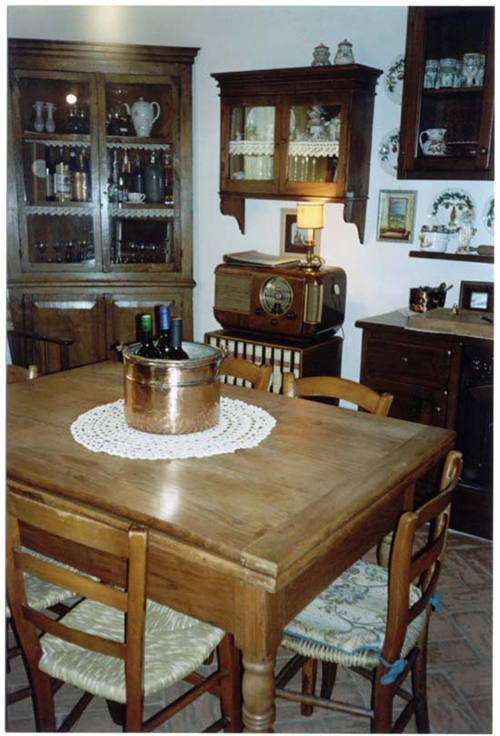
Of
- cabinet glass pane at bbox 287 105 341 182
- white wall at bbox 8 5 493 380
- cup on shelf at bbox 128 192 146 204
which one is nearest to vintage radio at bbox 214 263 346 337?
white wall at bbox 8 5 493 380

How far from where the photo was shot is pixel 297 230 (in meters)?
4.07

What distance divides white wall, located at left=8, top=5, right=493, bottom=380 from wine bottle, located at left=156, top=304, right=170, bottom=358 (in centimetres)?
200

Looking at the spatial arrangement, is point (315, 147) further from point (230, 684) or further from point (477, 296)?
point (230, 684)

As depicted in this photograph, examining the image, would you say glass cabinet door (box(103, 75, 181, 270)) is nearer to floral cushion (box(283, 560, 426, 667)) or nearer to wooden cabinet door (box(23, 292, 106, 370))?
wooden cabinet door (box(23, 292, 106, 370))

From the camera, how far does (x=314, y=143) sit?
11.5 feet

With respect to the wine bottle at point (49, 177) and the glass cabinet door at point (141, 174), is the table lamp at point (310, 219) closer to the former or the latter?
the glass cabinet door at point (141, 174)

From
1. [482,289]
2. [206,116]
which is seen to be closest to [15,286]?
[206,116]

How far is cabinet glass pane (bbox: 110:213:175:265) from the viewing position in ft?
14.2

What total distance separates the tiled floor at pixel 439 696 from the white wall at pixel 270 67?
1.70m

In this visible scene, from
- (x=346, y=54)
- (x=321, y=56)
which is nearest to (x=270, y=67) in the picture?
(x=321, y=56)

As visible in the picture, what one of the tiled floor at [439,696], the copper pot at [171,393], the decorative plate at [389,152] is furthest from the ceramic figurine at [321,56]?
the tiled floor at [439,696]

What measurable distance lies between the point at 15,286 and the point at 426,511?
10.9ft

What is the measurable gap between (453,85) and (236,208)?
1496mm

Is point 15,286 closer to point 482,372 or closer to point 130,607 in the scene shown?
point 482,372
